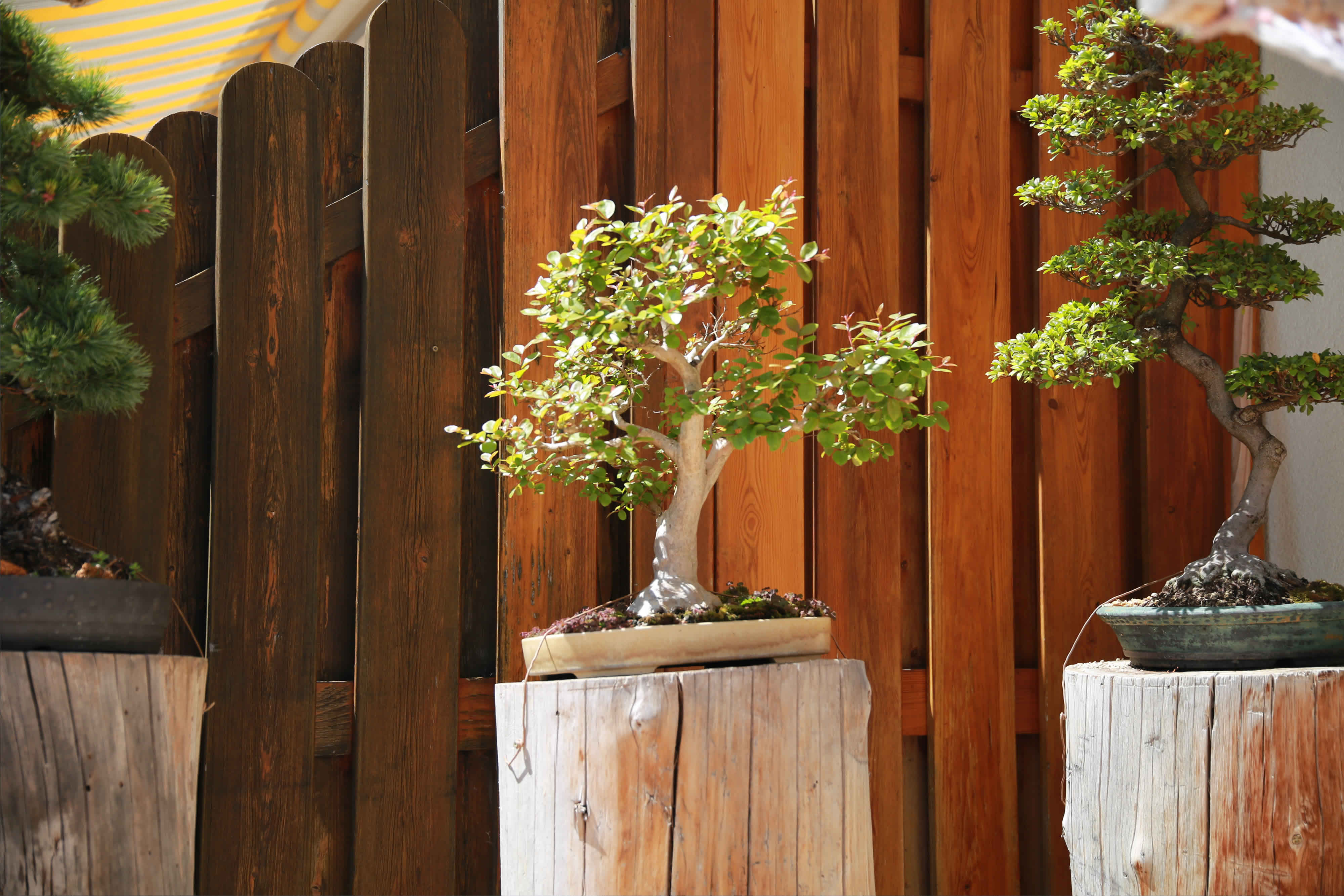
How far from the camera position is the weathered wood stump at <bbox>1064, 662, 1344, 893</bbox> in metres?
1.77

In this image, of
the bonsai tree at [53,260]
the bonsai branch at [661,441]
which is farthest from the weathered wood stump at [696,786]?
the bonsai tree at [53,260]

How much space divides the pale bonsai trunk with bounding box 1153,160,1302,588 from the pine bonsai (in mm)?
1851

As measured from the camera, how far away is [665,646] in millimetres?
1768

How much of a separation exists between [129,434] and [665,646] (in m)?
1.15

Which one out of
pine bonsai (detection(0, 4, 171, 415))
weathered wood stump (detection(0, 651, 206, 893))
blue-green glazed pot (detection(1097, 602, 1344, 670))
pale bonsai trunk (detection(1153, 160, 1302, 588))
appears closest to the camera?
weathered wood stump (detection(0, 651, 206, 893))

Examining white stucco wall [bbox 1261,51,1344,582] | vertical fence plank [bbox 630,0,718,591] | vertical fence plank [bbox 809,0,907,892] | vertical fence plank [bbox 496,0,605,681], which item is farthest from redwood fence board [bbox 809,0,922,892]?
white stucco wall [bbox 1261,51,1344,582]

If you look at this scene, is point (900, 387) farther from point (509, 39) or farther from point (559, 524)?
point (509, 39)

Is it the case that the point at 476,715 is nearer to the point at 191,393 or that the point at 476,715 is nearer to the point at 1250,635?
the point at 191,393

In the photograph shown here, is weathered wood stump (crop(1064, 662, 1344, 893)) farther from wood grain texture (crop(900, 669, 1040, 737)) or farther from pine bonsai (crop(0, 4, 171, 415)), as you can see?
pine bonsai (crop(0, 4, 171, 415))

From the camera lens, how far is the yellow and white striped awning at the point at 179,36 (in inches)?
123

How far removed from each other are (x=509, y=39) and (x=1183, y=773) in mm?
1956

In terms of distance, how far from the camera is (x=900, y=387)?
5.96ft

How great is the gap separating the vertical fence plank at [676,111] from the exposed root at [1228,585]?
94 centimetres

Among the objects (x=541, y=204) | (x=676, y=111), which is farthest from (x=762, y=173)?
(x=541, y=204)
